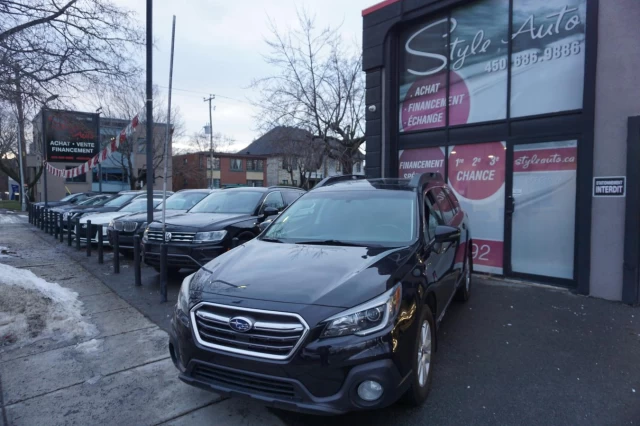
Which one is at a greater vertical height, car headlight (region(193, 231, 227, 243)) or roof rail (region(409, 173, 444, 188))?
roof rail (region(409, 173, 444, 188))

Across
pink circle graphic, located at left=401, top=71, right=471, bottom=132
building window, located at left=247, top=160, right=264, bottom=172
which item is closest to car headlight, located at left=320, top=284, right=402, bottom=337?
pink circle graphic, located at left=401, top=71, right=471, bottom=132

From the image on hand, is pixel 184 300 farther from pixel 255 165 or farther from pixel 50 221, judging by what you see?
pixel 255 165

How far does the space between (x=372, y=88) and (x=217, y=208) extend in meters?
4.09

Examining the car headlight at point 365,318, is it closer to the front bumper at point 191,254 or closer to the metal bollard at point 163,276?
the metal bollard at point 163,276

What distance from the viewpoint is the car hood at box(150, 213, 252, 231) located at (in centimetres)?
686

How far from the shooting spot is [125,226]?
9234 mm

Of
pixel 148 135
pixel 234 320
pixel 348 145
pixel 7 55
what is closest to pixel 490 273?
pixel 234 320

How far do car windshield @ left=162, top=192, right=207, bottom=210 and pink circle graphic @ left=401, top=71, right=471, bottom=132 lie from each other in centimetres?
534

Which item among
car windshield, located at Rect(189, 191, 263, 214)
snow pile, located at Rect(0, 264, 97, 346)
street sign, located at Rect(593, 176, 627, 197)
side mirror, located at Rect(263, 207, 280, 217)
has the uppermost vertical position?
street sign, located at Rect(593, 176, 627, 197)

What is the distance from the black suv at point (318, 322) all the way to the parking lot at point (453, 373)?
1.56 feet

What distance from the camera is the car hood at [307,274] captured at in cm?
281

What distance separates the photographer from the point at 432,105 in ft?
27.5

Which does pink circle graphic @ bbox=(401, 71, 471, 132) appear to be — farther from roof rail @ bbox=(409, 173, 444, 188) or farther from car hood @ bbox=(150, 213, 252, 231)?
car hood @ bbox=(150, 213, 252, 231)

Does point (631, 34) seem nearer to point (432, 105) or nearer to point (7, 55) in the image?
point (432, 105)
